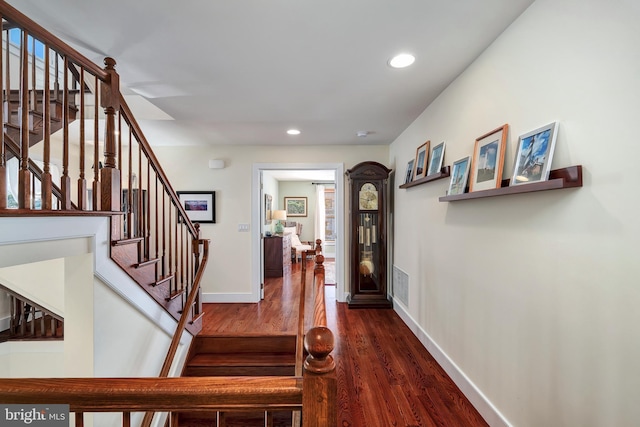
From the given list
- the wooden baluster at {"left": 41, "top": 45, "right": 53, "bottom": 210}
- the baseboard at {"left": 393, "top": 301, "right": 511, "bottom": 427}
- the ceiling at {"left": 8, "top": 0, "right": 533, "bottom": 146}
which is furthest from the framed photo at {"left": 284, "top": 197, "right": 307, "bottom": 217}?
the wooden baluster at {"left": 41, "top": 45, "right": 53, "bottom": 210}

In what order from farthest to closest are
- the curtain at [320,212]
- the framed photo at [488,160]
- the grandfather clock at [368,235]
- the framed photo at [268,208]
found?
1. the curtain at [320,212]
2. the framed photo at [268,208]
3. the grandfather clock at [368,235]
4. the framed photo at [488,160]

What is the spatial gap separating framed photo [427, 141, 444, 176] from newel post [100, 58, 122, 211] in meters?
2.40

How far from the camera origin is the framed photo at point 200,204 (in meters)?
4.24

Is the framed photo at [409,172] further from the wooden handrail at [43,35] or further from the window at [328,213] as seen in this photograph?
the window at [328,213]

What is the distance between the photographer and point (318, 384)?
70cm

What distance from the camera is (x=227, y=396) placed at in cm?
70

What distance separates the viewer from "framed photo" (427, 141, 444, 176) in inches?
97.6

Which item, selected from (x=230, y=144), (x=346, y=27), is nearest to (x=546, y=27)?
(x=346, y=27)

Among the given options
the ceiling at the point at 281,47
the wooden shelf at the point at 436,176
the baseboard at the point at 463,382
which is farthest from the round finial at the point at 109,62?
the baseboard at the point at 463,382

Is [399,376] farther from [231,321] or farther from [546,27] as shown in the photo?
[546,27]

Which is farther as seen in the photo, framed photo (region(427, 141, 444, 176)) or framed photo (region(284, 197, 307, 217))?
framed photo (region(284, 197, 307, 217))

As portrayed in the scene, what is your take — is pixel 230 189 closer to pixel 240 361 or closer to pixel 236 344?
pixel 236 344

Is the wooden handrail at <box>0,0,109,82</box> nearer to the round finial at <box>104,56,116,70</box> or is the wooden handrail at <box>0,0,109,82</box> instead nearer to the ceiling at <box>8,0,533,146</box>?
the round finial at <box>104,56,116,70</box>

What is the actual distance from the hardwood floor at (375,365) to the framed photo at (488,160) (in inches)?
60.5
